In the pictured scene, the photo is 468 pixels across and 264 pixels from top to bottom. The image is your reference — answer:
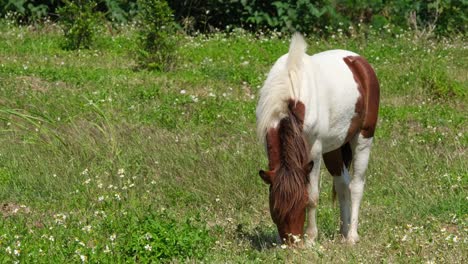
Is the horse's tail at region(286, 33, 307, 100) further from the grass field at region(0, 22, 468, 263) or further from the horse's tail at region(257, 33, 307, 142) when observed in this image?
the grass field at region(0, 22, 468, 263)

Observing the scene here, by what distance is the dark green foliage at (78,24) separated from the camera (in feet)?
53.4

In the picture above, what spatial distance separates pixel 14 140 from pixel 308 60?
12.9ft

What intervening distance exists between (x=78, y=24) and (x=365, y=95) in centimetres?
844

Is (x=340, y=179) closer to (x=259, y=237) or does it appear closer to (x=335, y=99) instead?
(x=335, y=99)

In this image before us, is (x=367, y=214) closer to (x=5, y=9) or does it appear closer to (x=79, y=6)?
(x=79, y=6)

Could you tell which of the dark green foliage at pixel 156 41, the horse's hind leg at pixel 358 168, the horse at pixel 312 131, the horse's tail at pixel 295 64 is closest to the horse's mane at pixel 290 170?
the horse at pixel 312 131

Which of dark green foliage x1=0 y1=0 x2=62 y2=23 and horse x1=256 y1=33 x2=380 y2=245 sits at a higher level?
horse x1=256 y1=33 x2=380 y2=245

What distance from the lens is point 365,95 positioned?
882 centimetres

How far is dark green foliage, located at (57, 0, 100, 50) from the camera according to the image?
1628 centimetres

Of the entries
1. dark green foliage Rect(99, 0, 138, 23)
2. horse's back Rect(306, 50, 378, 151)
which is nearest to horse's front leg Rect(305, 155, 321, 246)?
horse's back Rect(306, 50, 378, 151)

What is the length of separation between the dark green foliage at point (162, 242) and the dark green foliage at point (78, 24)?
29.6ft

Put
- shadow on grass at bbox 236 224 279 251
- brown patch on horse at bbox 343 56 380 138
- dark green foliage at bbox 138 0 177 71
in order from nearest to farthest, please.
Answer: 1. shadow on grass at bbox 236 224 279 251
2. brown patch on horse at bbox 343 56 380 138
3. dark green foliage at bbox 138 0 177 71

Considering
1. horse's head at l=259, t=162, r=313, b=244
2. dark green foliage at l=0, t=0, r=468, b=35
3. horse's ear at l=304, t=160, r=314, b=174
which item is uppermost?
horse's ear at l=304, t=160, r=314, b=174

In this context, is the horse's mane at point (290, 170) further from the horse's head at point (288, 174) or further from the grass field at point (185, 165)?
the grass field at point (185, 165)
